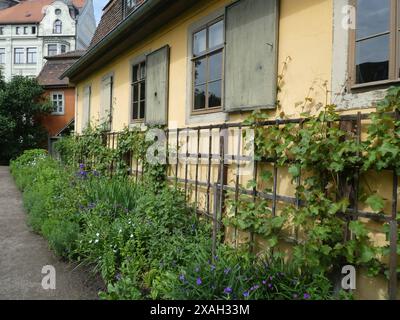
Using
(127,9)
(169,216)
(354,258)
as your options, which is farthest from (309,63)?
(127,9)

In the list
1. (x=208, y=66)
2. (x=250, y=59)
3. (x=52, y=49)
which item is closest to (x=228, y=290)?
(x=250, y=59)

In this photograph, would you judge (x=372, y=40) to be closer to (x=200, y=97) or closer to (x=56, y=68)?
(x=200, y=97)

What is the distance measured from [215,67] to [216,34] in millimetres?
450

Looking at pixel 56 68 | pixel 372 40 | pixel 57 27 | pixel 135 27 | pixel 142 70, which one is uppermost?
pixel 57 27

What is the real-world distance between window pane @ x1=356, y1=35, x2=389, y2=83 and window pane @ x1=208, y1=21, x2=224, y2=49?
232 centimetres

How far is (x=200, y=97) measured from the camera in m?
5.84

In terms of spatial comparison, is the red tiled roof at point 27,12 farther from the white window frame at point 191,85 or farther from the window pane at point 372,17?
the window pane at point 372,17

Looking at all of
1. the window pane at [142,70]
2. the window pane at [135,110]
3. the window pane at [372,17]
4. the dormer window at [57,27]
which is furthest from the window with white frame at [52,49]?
the window pane at [372,17]

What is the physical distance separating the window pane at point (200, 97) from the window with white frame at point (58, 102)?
65.6 ft

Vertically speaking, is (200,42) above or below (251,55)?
above

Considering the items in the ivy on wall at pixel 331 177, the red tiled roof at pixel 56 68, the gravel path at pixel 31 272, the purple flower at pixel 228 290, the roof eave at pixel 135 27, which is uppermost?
the red tiled roof at pixel 56 68

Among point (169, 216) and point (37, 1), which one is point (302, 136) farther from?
point (37, 1)

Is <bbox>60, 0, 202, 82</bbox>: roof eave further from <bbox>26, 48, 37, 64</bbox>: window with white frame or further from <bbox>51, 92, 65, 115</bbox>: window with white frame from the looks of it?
<bbox>26, 48, 37, 64</bbox>: window with white frame

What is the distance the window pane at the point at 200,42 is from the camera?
5723 millimetres
